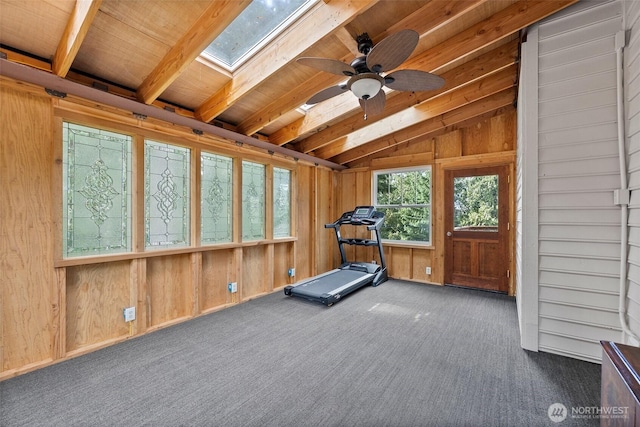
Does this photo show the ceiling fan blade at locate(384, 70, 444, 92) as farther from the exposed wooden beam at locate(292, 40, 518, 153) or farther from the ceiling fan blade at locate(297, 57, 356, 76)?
the exposed wooden beam at locate(292, 40, 518, 153)

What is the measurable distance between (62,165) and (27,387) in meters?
1.81

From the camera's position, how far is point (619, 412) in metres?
1.10

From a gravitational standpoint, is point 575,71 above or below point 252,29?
below

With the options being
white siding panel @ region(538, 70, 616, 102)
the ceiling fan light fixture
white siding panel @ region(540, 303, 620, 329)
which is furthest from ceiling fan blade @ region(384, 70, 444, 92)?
white siding panel @ region(540, 303, 620, 329)

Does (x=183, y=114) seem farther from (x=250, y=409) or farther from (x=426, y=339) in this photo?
(x=426, y=339)

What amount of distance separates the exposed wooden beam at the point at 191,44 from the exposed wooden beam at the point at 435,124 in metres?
3.60

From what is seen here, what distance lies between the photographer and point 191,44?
2096mm

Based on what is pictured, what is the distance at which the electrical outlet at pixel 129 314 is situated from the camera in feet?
9.21

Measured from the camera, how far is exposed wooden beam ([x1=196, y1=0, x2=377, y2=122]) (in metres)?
1.98

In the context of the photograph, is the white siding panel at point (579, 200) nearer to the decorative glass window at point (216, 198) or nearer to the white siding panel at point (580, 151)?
the white siding panel at point (580, 151)

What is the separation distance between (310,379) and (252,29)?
2.97 metres

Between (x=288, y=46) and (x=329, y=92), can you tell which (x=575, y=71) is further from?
(x=288, y=46)

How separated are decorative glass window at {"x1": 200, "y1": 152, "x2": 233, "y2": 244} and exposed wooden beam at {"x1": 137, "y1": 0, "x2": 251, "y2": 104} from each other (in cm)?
110

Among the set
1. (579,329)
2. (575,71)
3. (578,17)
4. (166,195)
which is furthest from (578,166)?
(166,195)
